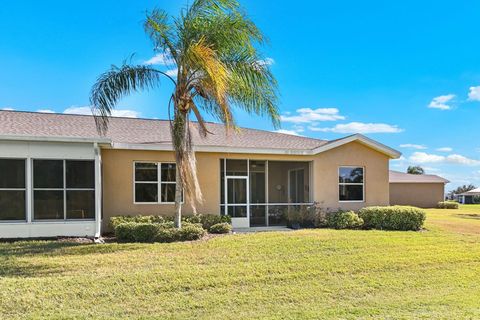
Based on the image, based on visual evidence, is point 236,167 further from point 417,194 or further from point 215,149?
point 417,194

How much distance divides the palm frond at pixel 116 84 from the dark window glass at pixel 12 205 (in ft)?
11.7

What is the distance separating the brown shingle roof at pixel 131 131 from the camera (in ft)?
49.5

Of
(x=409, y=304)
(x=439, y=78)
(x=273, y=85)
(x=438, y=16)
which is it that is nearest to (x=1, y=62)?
(x=273, y=85)

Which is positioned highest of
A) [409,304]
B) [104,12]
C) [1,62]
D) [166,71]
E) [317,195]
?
[104,12]

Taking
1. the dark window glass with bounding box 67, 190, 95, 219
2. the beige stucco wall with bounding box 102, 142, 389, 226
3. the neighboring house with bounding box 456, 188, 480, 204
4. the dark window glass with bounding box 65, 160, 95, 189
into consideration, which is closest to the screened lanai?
the beige stucco wall with bounding box 102, 142, 389, 226

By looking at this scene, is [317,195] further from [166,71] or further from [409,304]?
[409,304]

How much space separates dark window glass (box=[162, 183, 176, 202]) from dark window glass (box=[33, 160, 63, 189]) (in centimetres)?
383

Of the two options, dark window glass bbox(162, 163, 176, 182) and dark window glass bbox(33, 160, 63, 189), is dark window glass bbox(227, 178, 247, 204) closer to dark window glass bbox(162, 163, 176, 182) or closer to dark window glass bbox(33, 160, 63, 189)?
dark window glass bbox(162, 163, 176, 182)

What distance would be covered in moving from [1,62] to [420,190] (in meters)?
36.1

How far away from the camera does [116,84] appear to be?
480 inches

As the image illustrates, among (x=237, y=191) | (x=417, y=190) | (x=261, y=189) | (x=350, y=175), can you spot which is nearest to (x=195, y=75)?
(x=237, y=191)

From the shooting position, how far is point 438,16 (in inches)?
611

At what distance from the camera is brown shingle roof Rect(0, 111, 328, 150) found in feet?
49.5

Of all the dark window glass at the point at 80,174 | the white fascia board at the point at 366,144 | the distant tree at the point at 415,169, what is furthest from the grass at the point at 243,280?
the distant tree at the point at 415,169
